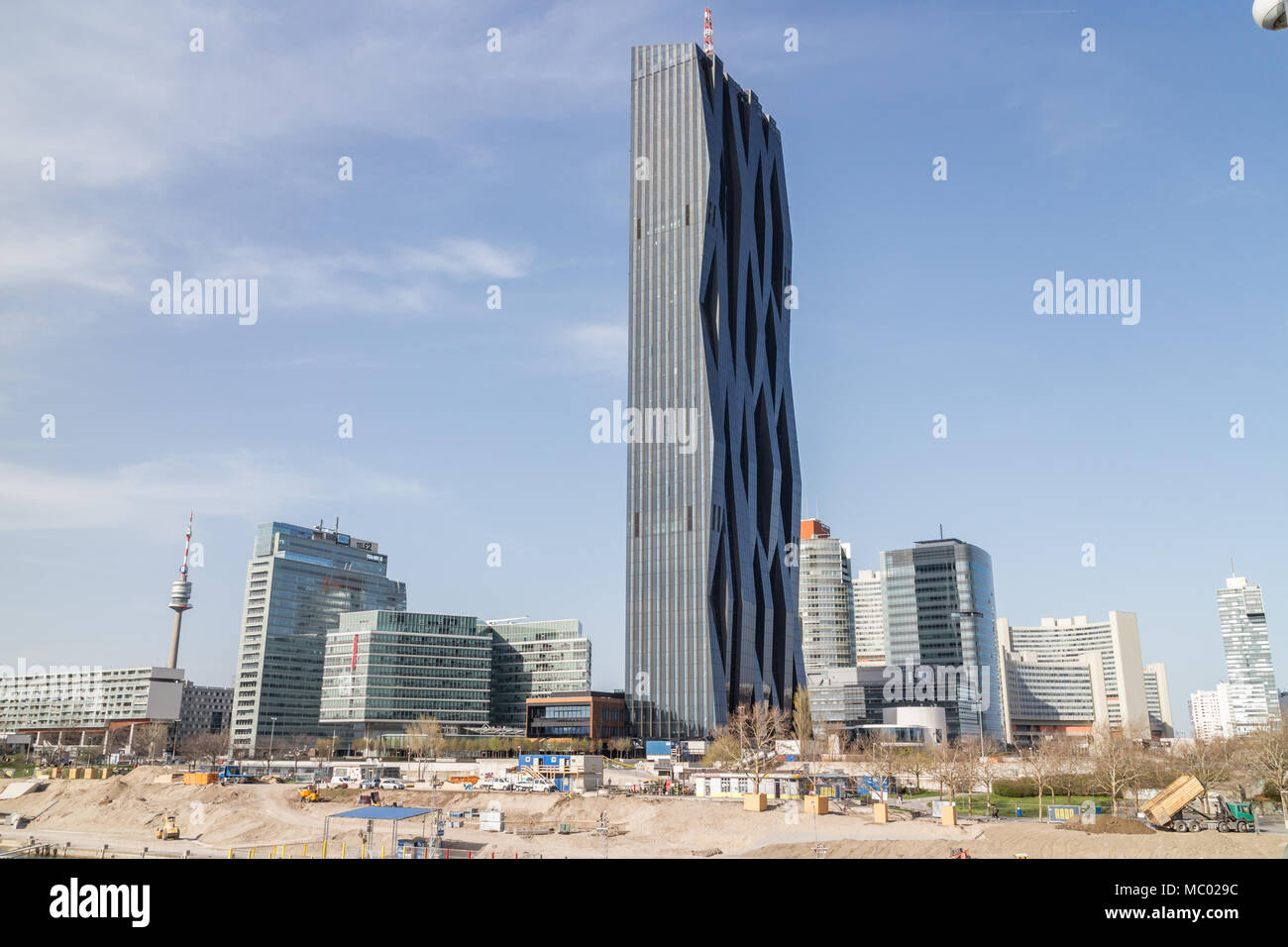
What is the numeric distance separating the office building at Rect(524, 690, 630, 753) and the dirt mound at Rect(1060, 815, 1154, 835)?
11360 centimetres

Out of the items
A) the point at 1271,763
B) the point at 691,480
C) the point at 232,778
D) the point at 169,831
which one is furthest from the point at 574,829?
the point at 691,480

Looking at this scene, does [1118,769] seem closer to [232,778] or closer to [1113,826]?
[1113,826]

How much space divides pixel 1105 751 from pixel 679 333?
11640 cm

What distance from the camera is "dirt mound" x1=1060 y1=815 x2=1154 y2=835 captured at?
63.7 metres

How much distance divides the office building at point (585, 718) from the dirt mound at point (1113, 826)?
114m

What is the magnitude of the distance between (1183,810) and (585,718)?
388 feet

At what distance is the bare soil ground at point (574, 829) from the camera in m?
55.5

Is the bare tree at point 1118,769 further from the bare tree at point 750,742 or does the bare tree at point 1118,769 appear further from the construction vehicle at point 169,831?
the construction vehicle at point 169,831

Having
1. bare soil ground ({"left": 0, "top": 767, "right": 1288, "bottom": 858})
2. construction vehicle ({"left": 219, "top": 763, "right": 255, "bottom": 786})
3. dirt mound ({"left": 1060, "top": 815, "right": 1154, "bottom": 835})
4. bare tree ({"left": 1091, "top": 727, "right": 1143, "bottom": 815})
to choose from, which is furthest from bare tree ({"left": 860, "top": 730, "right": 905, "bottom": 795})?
construction vehicle ({"left": 219, "top": 763, "right": 255, "bottom": 786})

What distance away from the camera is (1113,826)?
65.1 m
